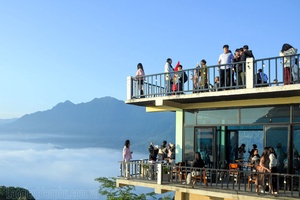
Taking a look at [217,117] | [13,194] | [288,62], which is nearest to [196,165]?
[217,117]

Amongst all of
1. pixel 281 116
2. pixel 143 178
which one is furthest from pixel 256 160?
pixel 143 178

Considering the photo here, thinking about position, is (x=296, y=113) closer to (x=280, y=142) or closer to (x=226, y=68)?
(x=280, y=142)

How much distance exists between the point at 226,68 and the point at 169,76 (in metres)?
2.52

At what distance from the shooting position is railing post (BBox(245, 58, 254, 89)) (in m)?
14.8

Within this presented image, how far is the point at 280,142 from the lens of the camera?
1541 centimetres

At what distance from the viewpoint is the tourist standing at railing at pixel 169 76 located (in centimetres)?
1734

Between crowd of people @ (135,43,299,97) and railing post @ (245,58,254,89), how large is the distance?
0.20m

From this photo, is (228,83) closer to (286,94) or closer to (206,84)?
(206,84)

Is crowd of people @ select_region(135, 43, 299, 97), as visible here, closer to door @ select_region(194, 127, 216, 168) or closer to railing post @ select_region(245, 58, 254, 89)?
railing post @ select_region(245, 58, 254, 89)

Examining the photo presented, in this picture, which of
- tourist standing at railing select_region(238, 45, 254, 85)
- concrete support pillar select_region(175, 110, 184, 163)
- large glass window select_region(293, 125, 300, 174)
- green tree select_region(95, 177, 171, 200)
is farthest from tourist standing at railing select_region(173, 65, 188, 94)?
green tree select_region(95, 177, 171, 200)

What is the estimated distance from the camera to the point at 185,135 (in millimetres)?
18141

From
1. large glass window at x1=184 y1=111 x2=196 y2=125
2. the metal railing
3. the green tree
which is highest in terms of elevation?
large glass window at x1=184 y1=111 x2=196 y2=125

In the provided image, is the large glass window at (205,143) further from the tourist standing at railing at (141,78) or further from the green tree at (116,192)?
the green tree at (116,192)

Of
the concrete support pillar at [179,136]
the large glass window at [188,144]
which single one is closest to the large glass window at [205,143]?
the large glass window at [188,144]
